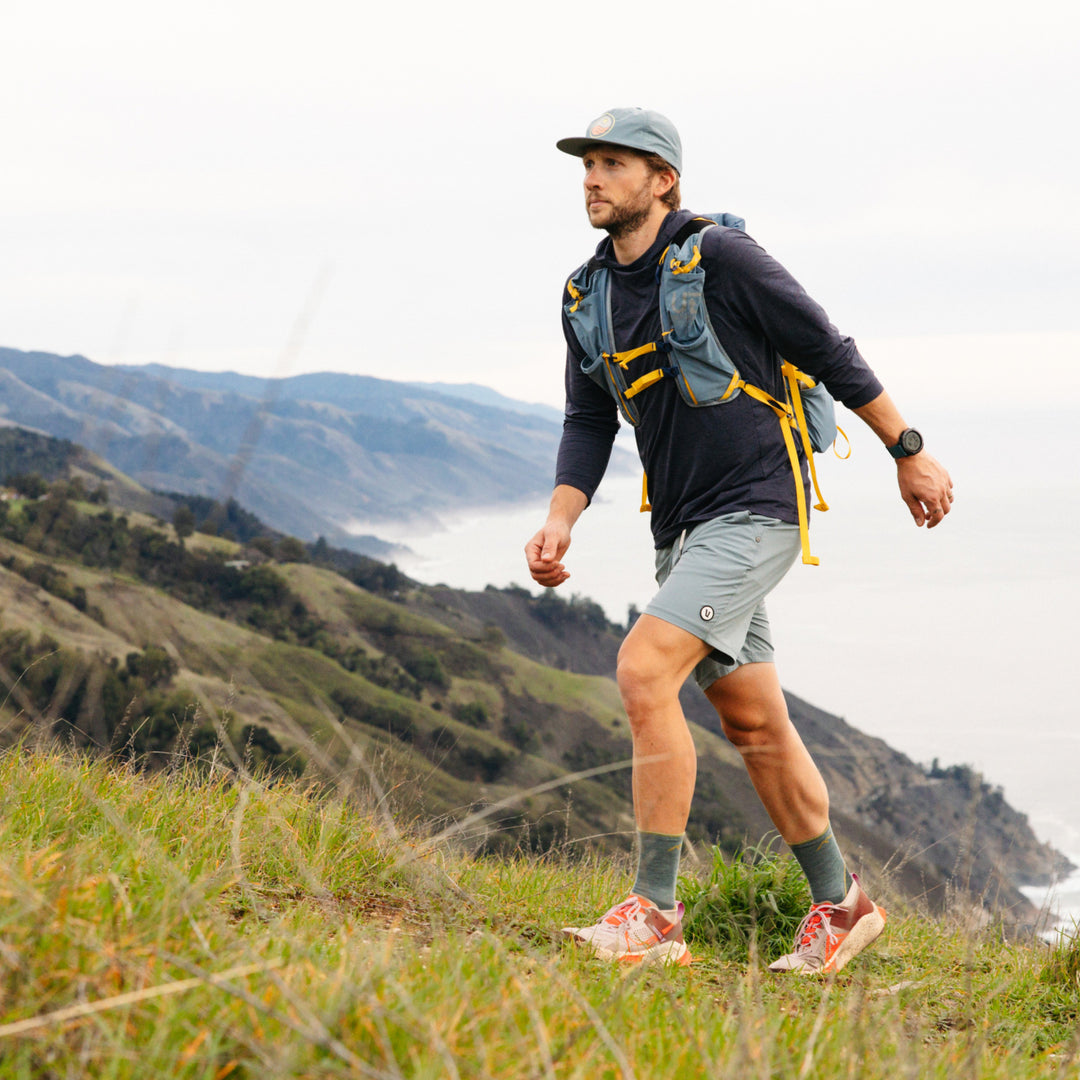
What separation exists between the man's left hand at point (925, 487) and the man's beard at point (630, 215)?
1.01m

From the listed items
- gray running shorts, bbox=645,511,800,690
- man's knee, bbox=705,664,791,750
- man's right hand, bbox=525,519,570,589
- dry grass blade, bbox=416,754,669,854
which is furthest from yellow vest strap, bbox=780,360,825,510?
dry grass blade, bbox=416,754,669,854

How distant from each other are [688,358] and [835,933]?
5.56 ft

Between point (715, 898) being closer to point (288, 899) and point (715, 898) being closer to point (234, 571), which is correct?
point (288, 899)

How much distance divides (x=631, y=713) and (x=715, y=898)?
0.85m

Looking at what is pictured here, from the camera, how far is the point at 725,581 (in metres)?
2.84

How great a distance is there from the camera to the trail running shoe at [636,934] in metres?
2.69

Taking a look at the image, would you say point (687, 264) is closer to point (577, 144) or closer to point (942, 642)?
point (577, 144)

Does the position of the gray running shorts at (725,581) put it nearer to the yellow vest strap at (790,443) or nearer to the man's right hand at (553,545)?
the yellow vest strap at (790,443)

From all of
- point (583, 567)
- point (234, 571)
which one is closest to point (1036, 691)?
point (583, 567)

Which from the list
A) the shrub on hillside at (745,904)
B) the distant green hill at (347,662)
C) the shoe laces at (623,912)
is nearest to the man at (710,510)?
the shoe laces at (623,912)

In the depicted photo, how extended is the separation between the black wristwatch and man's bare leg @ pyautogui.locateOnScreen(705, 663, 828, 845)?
0.70 meters

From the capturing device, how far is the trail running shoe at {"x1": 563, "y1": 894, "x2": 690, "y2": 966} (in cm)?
269

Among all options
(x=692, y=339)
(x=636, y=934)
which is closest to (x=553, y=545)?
(x=692, y=339)

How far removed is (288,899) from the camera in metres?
2.80
